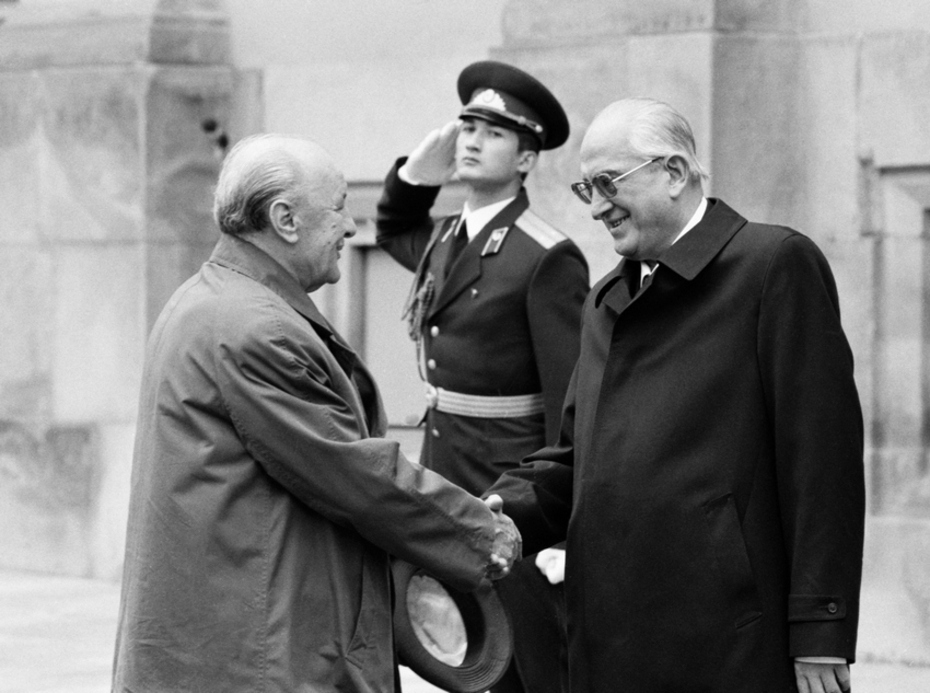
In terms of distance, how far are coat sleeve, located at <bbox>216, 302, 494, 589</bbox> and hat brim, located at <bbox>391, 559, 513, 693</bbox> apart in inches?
9.3

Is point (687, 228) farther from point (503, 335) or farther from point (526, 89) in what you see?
point (526, 89)

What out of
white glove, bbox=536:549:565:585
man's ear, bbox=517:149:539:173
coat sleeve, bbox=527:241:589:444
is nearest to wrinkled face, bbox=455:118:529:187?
man's ear, bbox=517:149:539:173

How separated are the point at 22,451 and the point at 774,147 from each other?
410 centimetres

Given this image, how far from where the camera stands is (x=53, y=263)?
372 inches

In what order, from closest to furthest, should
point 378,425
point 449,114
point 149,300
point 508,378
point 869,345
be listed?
point 378,425 < point 508,378 < point 869,345 < point 449,114 < point 149,300

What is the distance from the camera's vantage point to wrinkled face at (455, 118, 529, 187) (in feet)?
19.3

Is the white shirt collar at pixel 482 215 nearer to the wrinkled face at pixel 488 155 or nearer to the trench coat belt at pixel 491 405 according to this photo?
the wrinkled face at pixel 488 155

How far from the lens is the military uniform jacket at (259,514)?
12.2ft

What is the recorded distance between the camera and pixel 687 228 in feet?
13.2

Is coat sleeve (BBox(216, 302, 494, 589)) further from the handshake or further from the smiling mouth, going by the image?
the smiling mouth

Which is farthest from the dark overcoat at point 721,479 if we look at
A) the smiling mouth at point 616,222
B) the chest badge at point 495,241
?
the chest badge at point 495,241

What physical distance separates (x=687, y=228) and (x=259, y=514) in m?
1.03

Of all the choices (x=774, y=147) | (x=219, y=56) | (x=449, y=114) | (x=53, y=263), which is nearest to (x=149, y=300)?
(x=53, y=263)

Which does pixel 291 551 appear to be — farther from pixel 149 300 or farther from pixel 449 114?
pixel 149 300
